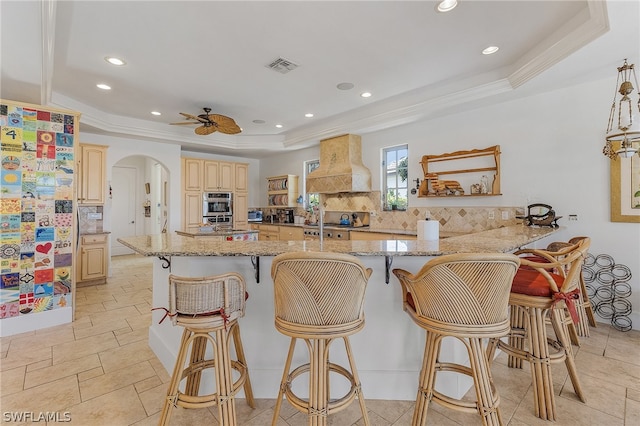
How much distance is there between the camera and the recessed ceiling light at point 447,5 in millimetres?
2189

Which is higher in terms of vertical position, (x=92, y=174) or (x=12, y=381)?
(x=92, y=174)

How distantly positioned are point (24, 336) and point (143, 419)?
2261mm

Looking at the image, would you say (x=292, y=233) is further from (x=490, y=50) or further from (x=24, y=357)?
(x=490, y=50)

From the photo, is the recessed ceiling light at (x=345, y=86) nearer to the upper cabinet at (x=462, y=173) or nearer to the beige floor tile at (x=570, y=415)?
the upper cabinet at (x=462, y=173)

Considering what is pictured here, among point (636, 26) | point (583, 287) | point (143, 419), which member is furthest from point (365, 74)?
point (143, 419)

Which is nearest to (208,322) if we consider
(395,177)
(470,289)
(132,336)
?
(470,289)

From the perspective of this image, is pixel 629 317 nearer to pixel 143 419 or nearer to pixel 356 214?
pixel 356 214

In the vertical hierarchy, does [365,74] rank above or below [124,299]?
above

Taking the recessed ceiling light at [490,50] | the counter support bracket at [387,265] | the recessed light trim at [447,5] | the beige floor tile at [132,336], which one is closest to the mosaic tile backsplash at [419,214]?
the recessed ceiling light at [490,50]

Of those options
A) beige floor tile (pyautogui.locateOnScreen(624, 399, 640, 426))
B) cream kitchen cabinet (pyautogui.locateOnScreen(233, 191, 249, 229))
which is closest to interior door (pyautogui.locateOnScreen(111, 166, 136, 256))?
cream kitchen cabinet (pyautogui.locateOnScreen(233, 191, 249, 229))

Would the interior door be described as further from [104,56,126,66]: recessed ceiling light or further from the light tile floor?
[104,56,126,66]: recessed ceiling light

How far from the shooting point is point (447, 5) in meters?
2.22

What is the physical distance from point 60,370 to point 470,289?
10.2 ft

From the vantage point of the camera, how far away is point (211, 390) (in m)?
2.02
